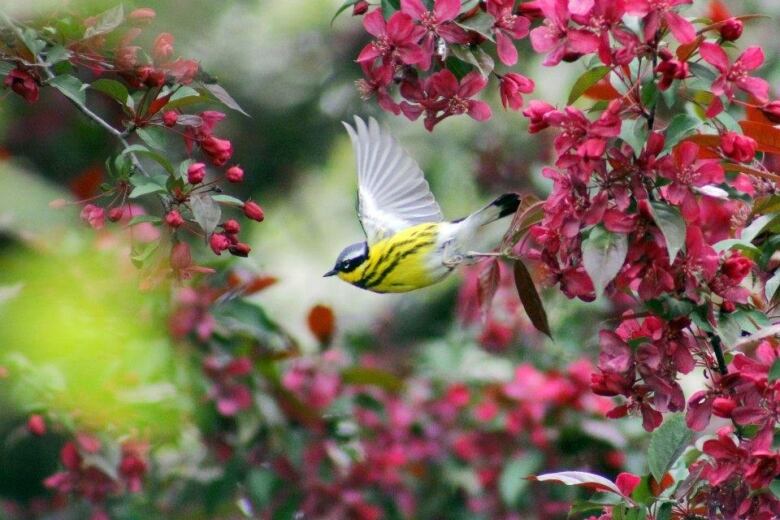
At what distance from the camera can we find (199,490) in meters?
3.65

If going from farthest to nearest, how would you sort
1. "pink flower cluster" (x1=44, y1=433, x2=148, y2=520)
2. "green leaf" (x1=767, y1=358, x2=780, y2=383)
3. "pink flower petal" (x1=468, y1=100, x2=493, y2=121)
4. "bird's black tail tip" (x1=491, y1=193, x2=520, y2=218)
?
"pink flower cluster" (x1=44, y1=433, x2=148, y2=520) → "bird's black tail tip" (x1=491, y1=193, x2=520, y2=218) → "pink flower petal" (x1=468, y1=100, x2=493, y2=121) → "green leaf" (x1=767, y1=358, x2=780, y2=383)

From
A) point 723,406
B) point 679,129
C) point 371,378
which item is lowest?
point 371,378

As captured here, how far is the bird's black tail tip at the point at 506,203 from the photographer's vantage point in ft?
9.32

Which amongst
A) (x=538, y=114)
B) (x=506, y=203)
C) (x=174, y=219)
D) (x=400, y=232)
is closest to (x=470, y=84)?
(x=538, y=114)

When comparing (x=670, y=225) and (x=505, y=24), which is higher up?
(x=505, y=24)

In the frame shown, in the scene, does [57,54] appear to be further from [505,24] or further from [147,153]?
[505,24]

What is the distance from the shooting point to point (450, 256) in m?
3.05

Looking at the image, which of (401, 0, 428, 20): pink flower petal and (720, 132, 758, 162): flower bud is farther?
(401, 0, 428, 20): pink flower petal

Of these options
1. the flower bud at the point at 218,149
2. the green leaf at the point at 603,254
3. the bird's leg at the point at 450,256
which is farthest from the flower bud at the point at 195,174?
the bird's leg at the point at 450,256

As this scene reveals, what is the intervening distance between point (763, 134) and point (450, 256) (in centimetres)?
110

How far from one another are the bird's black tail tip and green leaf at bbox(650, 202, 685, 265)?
1071 mm

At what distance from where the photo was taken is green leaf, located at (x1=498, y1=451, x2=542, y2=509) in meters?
3.58

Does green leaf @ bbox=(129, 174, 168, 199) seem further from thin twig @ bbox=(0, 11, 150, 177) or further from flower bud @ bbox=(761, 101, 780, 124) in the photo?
flower bud @ bbox=(761, 101, 780, 124)

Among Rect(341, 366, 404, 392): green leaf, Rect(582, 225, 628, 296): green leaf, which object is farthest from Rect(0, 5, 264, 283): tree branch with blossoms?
Rect(341, 366, 404, 392): green leaf
